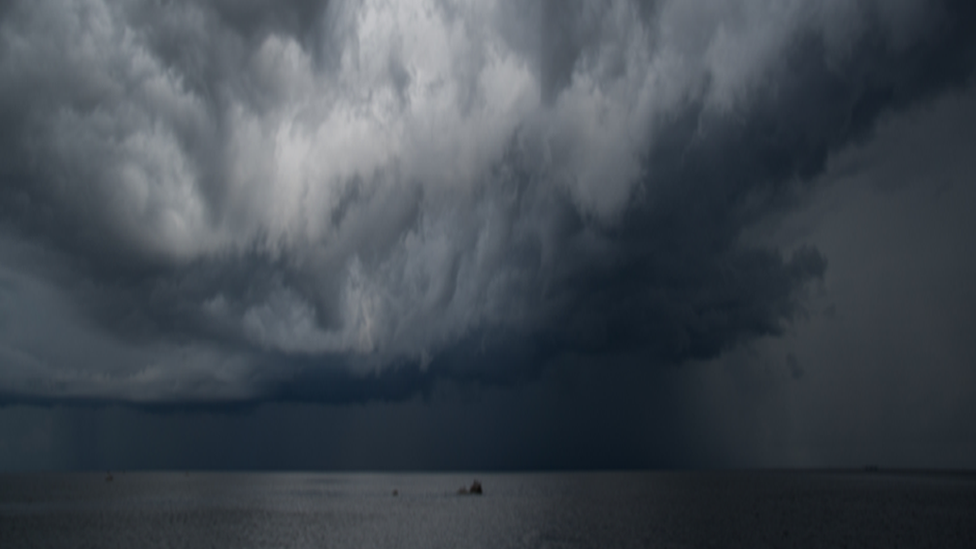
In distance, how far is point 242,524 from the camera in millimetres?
87500

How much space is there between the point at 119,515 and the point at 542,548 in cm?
7807

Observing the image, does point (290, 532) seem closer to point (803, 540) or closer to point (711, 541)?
point (711, 541)

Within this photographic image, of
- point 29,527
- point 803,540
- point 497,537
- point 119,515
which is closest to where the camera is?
point 803,540

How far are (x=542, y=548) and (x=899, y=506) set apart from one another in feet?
295

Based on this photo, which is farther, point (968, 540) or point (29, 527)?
point (29, 527)

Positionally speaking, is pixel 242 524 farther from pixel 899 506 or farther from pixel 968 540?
pixel 899 506

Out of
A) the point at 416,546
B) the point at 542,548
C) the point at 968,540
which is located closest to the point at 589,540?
the point at 542,548

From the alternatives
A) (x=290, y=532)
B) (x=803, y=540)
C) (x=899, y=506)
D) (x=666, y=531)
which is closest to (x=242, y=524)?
(x=290, y=532)

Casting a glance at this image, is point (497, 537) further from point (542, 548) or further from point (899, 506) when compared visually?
point (899, 506)

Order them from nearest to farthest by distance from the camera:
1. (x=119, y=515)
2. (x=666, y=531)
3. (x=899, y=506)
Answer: (x=666, y=531) < (x=119, y=515) < (x=899, y=506)

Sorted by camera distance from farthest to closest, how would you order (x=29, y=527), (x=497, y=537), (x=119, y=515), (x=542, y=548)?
(x=119, y=515), (x=29, y=527), (x=497, y=537), (x=542, y=548)

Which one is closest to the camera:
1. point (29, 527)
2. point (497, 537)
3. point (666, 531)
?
point (497, 537)

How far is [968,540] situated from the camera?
65.9m

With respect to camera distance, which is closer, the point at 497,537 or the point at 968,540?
the point at 968,540
